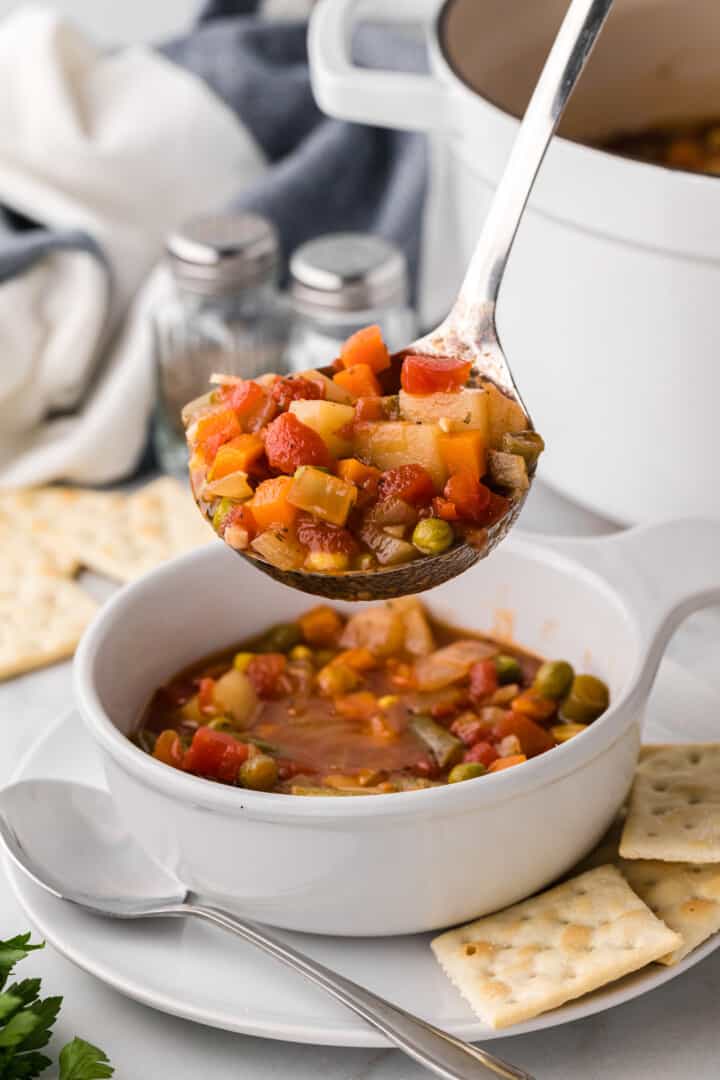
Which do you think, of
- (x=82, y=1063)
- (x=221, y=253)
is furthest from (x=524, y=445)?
(x=221, y=253)

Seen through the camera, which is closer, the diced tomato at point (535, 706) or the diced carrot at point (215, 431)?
the diced carrot at point (215, 431)

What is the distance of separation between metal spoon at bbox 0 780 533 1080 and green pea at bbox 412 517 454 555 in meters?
0.53

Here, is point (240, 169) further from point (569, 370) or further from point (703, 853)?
point (703, 853)

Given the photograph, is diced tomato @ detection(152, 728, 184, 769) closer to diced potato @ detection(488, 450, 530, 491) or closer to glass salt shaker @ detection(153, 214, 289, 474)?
diced potato @ detection(488, 450, 530, 491)

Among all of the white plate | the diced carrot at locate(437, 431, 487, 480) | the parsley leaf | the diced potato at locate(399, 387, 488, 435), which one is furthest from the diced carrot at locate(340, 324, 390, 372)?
the parsley leaf

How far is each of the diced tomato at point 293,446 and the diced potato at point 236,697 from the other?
468mm

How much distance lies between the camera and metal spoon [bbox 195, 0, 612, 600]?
2.05 metres

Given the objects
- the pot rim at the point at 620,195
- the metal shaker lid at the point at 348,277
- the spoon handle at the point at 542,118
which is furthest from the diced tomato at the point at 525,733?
the metal shaker lid at the point at 348,277

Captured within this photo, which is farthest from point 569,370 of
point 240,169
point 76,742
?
point 240,169

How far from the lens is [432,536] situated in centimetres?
198

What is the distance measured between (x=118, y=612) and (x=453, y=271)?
1.73m

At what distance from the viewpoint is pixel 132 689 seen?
2.42 meters

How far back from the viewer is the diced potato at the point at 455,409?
6.89 feet

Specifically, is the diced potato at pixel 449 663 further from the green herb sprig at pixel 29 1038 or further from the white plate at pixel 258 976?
the green herb sprig at pixel 29 1038
